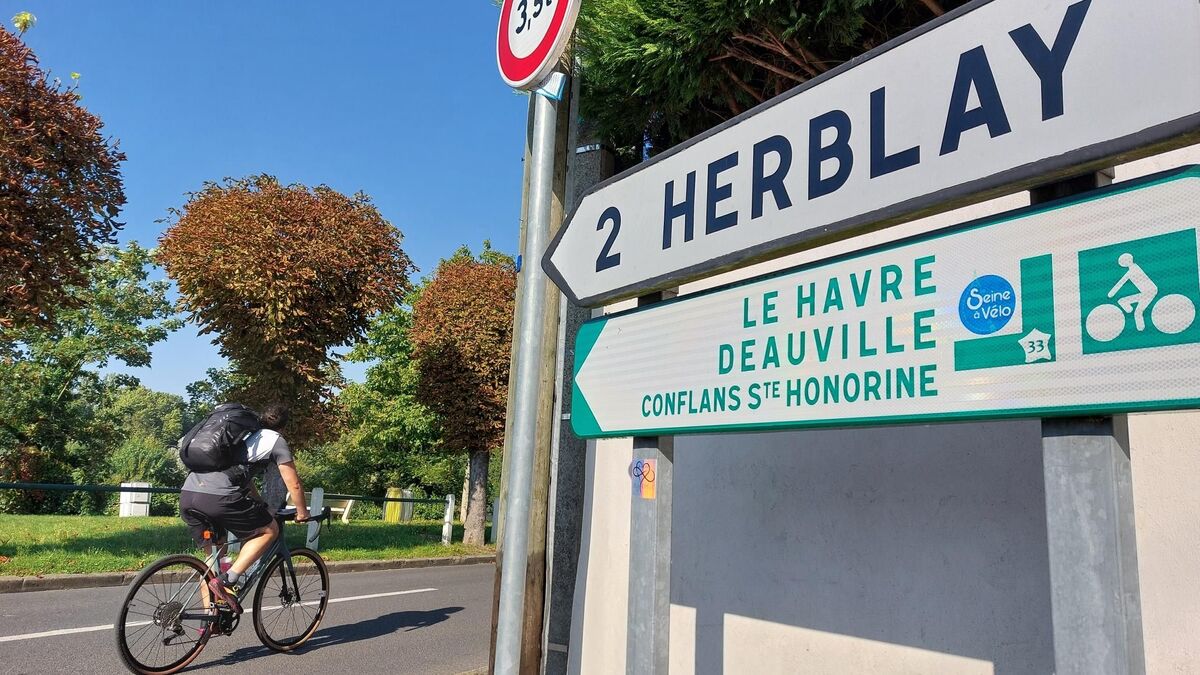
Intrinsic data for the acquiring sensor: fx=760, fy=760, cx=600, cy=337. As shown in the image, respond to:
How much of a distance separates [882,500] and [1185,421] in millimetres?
1067

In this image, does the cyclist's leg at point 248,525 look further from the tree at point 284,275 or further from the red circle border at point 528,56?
the tree at point 284,275

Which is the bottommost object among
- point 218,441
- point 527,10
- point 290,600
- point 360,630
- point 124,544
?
point 360,630

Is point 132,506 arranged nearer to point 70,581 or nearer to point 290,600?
point 70,581

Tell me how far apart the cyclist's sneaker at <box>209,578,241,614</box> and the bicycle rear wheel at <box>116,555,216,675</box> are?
0.17ft

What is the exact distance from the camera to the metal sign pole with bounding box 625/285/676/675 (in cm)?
233

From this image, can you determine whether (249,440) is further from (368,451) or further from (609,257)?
(368,451)

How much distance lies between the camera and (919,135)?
6.25ft

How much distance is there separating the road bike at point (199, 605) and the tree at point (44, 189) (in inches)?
245

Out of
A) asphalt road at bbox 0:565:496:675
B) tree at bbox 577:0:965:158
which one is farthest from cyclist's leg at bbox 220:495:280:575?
tree at bbox 577:0:965:158

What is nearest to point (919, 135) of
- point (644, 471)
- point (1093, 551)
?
point (1093, 551)

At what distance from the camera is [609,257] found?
2838 millimetres

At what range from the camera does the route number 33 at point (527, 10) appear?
280cm

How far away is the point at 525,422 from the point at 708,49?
2.70 m

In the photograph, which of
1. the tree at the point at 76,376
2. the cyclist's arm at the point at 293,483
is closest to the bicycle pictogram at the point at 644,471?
the cyclist's arm at the point at 293,483
